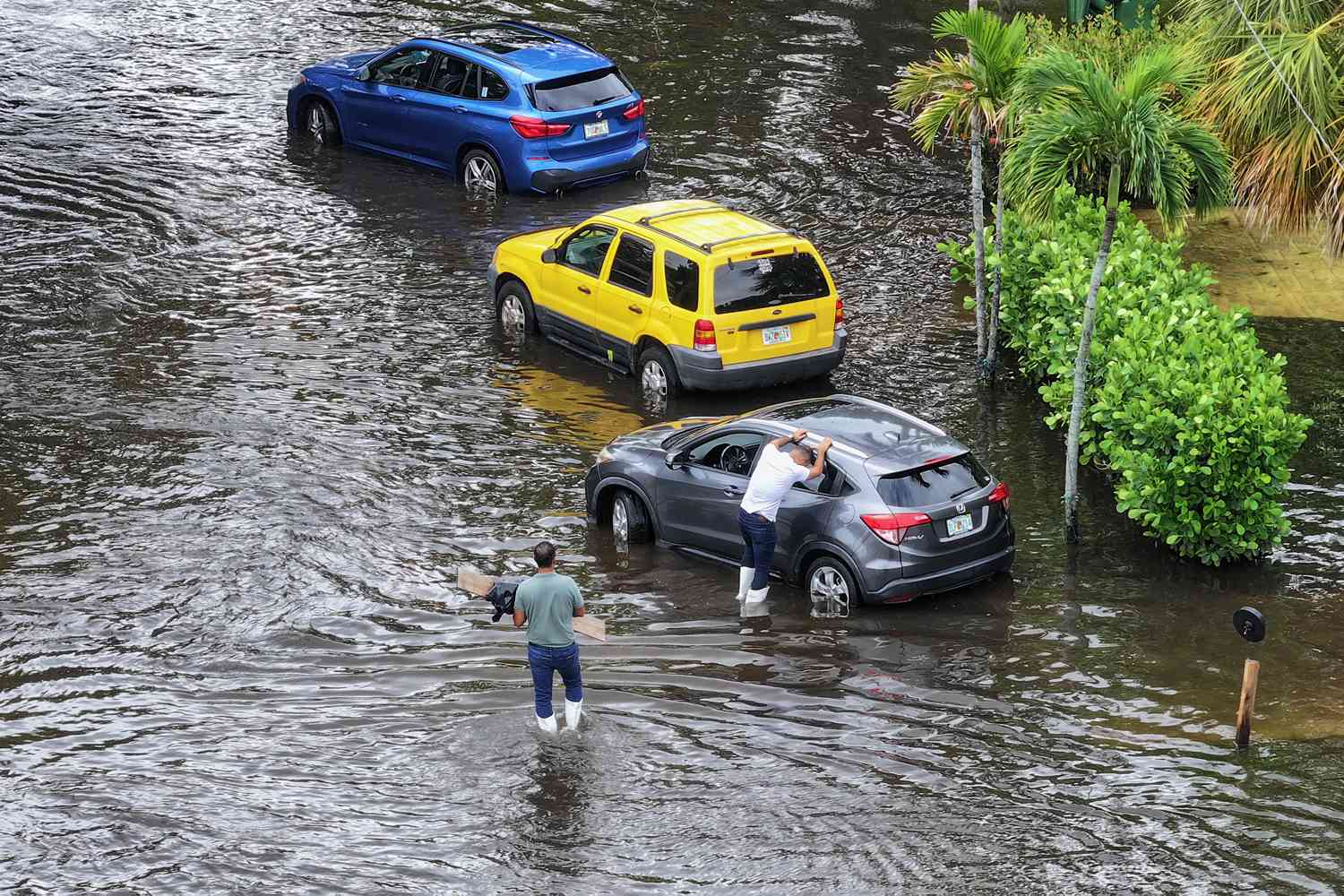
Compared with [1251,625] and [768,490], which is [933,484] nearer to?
[768,490]

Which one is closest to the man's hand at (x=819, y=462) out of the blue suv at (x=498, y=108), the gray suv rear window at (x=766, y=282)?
the gray suv rear window at (x=766, y=282)

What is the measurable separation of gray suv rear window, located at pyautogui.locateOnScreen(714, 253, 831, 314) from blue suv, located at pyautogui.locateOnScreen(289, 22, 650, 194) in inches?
248

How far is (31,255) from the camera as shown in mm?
19984

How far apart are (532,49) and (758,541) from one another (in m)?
12.0

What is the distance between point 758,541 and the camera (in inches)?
492

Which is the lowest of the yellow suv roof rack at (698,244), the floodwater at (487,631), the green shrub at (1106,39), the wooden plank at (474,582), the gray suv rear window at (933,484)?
the floodwater at (487,631)

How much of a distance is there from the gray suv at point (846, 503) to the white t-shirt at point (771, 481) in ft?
0.97

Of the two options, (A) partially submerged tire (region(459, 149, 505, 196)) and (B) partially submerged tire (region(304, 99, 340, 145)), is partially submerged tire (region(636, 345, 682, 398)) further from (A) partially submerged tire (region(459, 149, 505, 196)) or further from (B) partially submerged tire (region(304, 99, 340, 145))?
(B) partially submerged tire (region(304, 99, 340, 145))

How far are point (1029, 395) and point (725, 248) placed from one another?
3.43 meters

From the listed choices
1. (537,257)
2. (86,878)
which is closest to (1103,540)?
(537,257)

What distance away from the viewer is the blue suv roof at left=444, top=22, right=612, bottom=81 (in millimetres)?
21906

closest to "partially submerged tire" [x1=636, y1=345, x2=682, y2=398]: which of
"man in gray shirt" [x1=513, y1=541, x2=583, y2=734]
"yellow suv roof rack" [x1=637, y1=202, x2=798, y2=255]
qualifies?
"yellow suv roof rack" [x1=637, y1=202, x2=798, y2=255]

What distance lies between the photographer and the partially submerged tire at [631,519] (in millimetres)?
13867

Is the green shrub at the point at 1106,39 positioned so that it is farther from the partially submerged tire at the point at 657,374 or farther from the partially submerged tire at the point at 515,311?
the partially submerged tire at the point at 515,311
